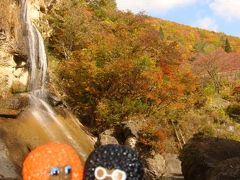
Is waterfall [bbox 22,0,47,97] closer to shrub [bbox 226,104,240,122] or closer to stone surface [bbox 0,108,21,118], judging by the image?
stone surface [bbox 0,108,21,118]

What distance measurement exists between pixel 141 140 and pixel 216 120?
12635mm

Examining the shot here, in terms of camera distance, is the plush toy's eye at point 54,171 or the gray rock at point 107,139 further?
the gray rock at point 107,139

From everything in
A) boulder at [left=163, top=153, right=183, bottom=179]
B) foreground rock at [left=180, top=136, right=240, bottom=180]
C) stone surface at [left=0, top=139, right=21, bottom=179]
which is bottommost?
boulder at [left=163, top=153, right=183, bottom=179]

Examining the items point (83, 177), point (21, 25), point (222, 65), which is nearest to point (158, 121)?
point (21, 25)

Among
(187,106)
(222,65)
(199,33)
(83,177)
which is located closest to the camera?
(83,177)

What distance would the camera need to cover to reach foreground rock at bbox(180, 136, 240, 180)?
11.4 m

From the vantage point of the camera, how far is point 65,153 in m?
1.68

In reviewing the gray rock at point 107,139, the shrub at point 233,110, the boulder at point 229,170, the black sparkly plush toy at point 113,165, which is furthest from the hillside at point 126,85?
the black sparkly plush toy at point 113,165

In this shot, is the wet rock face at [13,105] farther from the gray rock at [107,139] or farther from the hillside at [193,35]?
the hillside at [193,35]

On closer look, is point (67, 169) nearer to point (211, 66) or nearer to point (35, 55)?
point (35, 55)

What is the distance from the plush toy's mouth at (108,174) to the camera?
A: 5.44 ft

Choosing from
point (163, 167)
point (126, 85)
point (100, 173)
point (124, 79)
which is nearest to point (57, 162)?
point (100, 173)

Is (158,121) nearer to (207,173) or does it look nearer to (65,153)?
(207,173)

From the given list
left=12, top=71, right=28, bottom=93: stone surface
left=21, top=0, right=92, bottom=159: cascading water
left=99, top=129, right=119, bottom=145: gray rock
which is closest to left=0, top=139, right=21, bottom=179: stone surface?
left=21, top=0, right=92, bottom=159: cascading water
